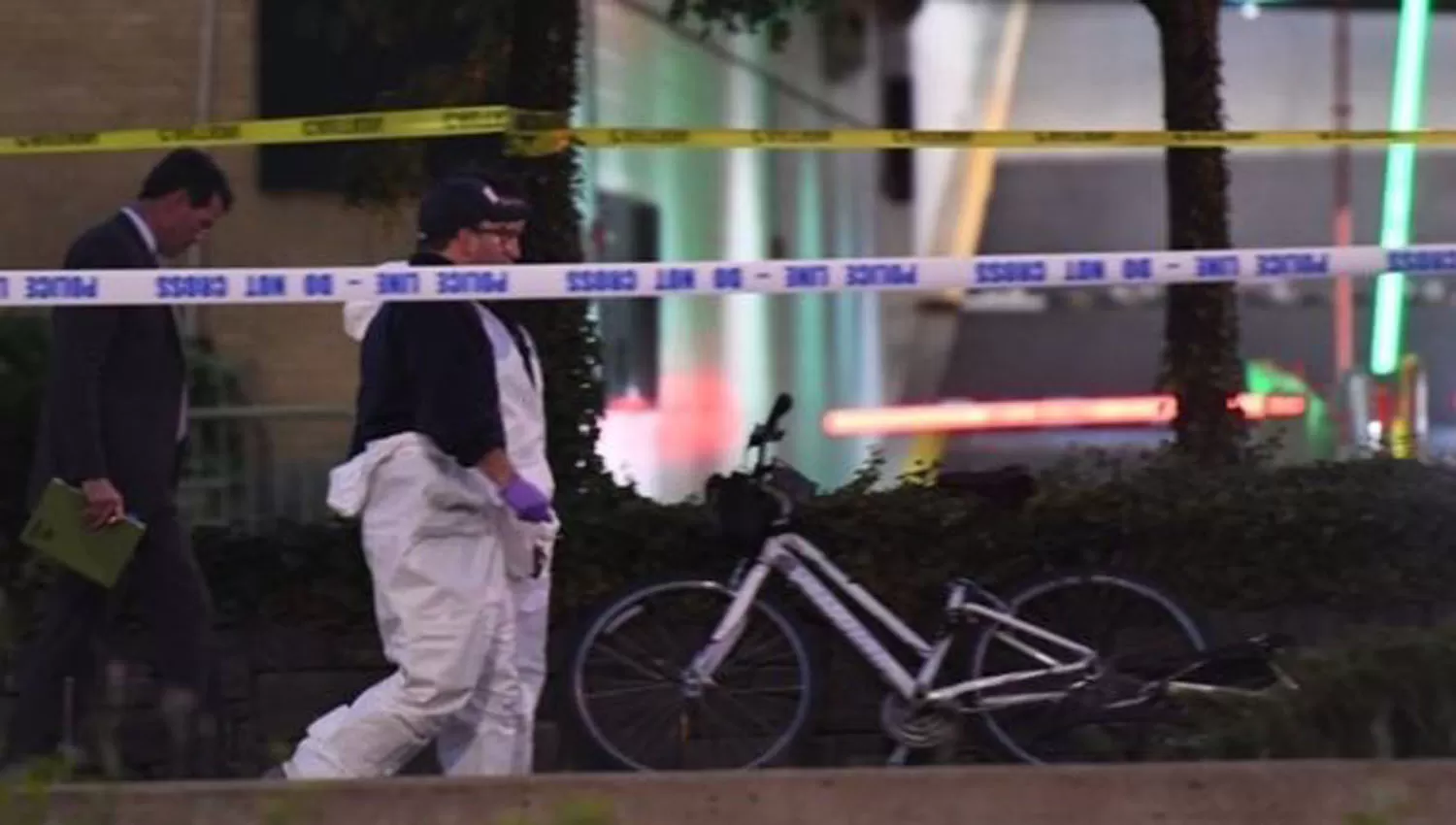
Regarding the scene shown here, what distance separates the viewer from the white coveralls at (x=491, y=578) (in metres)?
5.67

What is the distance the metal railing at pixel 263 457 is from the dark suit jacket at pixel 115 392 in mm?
1801

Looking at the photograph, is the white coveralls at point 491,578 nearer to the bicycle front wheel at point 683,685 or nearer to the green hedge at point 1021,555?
the bicycle front wheel at point 683,685

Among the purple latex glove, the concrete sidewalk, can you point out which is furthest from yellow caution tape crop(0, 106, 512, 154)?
the concrete sidewalk

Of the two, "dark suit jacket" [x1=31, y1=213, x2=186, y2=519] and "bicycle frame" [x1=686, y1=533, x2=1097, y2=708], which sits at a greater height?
"dark suit jacket" [x1=31, y1=213, x2=186, y2=519]

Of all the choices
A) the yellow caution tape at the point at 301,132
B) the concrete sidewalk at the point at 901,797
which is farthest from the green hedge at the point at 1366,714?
the yellow caution tape at the point at 301,132

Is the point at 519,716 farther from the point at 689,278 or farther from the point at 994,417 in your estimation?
the point at 994,417

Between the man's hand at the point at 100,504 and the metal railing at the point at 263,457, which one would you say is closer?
the man's hand at the point at 100,504

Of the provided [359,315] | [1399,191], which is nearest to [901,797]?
[359,315]

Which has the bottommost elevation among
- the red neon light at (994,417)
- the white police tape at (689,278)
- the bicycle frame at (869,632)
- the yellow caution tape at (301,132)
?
the bicycle frame at (869,632)

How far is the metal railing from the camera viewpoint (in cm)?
839

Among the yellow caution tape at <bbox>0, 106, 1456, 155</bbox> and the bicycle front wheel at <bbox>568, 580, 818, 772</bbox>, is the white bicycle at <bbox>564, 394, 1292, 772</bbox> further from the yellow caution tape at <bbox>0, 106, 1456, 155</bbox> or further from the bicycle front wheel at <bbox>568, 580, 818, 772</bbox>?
the yellow caution tape at <bbox>0, 106, 1456, 155</bbox>

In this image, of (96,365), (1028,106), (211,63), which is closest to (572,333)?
(96,365)

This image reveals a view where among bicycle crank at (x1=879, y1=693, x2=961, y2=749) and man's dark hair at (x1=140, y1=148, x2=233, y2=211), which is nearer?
man's dark hair at (x1=140, y1=148, x2=233, y2=211)

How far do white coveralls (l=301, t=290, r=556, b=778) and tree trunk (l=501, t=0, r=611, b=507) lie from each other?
4.55ft
